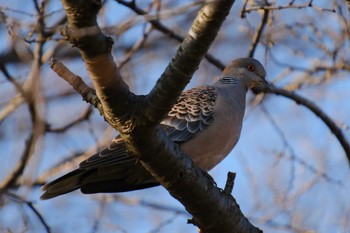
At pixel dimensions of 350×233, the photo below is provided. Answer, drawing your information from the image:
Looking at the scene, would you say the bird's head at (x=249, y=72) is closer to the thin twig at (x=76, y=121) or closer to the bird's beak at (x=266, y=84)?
the bird's beak at (x=266, y=84)

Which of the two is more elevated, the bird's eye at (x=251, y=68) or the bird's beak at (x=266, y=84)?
the bird's eye at (x=251, y=68)

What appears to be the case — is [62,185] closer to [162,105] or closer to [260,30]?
[162,105]

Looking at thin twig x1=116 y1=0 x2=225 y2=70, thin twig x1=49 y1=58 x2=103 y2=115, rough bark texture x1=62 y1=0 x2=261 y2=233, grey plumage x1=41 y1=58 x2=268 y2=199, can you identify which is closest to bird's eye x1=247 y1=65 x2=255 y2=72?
grey plumage x1=41 y1=58 x2=268 y2=199

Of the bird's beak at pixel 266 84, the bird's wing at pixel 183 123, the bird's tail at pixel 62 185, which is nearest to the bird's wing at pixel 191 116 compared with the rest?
the bird's wing at pixel 183 123

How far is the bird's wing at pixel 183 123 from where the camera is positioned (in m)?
5.23

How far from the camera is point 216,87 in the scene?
6.24 m

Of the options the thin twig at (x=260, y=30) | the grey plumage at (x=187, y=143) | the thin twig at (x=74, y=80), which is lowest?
the thin twig at (x=74, y=80)

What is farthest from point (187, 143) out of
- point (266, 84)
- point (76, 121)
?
point (76, 121)

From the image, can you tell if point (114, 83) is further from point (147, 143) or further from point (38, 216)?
point (38, 216)

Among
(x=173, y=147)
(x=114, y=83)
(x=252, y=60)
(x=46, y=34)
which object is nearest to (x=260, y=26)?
(x=252, y=60)

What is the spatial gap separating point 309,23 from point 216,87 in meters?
1.18

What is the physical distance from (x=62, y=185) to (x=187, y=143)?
3.57 feet

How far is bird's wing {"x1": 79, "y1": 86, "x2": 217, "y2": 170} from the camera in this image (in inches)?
206

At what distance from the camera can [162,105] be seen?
360 cm
